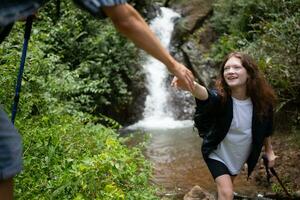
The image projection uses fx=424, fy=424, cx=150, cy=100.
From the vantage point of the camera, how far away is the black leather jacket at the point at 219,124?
3.71 metres

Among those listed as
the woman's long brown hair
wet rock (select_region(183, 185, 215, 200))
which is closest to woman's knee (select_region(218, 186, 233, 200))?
the woman's long brown hair

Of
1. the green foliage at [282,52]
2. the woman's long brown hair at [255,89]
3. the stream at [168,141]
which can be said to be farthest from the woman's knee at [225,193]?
the green foliage at [282,52]

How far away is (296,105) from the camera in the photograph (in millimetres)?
7871

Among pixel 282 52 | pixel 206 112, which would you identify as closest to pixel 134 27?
pixel 206 112

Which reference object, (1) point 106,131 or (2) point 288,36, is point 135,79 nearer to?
(2) point 288,36

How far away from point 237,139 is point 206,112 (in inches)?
16.8

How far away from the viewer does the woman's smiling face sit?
3.87 meters

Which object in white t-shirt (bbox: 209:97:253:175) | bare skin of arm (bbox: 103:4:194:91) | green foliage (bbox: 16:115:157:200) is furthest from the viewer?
white t-shirt (bbox: 209:97:253:175)

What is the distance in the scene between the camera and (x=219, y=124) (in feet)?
12.4

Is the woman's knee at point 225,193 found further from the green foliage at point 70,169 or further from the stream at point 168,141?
the stream at point 168,141

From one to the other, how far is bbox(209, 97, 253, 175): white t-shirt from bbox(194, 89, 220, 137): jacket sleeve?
0.19 metres

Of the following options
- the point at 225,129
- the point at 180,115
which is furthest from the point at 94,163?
the point at 180,115

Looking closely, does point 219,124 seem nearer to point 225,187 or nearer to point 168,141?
point 225,187

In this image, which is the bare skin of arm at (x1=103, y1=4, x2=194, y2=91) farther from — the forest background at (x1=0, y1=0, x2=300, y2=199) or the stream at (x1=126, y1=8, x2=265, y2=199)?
the stream at (x1=126, y1=8, x2=265, y2=199)
